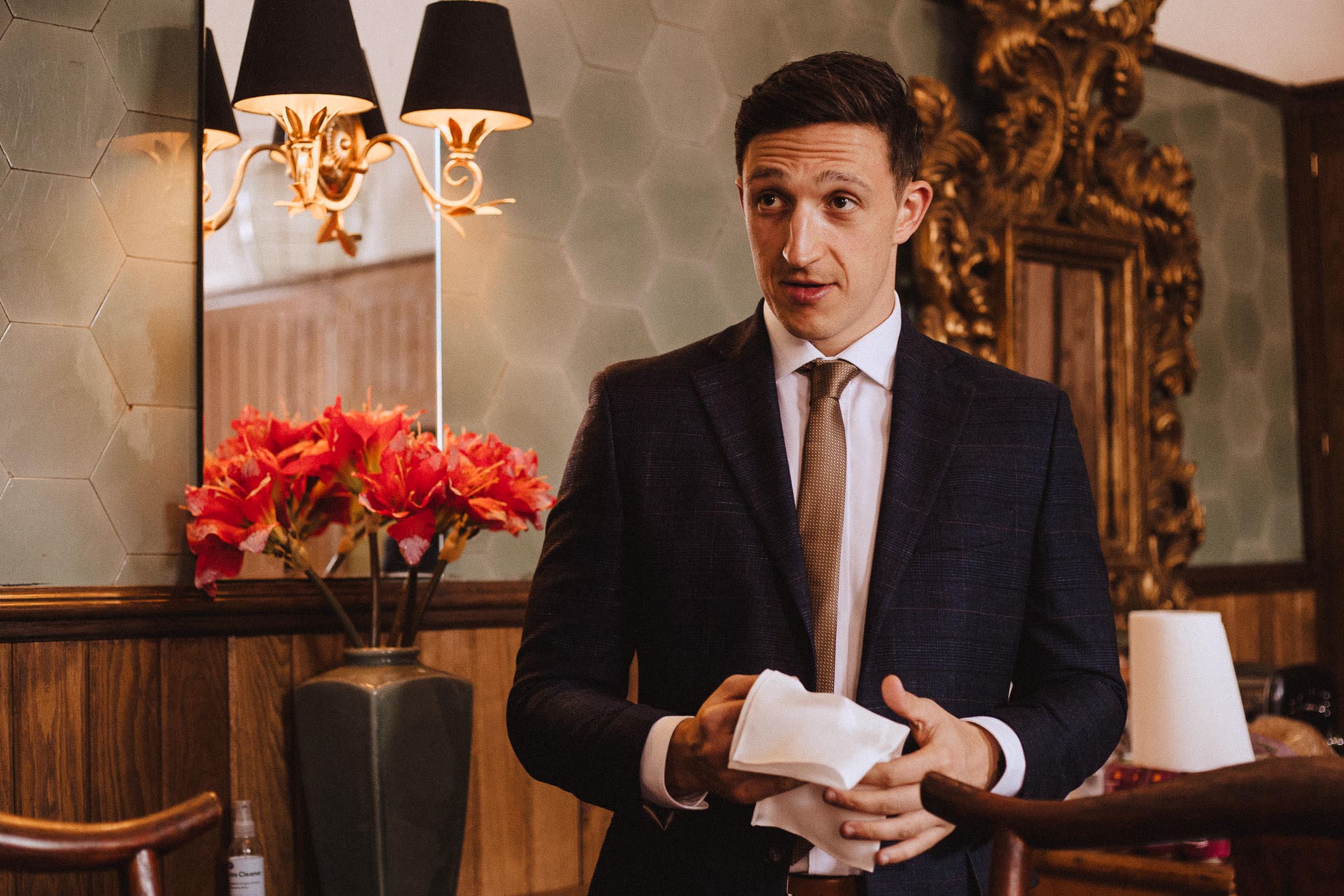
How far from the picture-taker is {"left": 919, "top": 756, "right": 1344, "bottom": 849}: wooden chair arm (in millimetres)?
875

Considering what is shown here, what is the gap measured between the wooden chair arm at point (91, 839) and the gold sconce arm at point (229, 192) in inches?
49.5

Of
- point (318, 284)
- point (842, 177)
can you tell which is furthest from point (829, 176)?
point (318, 284)

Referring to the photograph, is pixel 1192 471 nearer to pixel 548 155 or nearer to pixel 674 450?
pixel 548 155

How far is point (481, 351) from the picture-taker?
2.46m

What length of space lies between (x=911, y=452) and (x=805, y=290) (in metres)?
0.19

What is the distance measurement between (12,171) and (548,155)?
3.22 feet

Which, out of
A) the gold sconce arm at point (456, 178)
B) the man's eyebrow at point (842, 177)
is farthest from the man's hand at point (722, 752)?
the gold sconce arm at point (456, 178)

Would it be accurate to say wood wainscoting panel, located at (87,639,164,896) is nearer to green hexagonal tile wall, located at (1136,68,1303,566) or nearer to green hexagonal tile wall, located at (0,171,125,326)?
green hexagonal tile wall, located at (0,171,125,326)

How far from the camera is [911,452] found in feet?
4.43

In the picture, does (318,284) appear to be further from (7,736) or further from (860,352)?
(860,352)

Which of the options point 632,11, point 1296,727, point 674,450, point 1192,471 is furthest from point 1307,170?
point 674,450

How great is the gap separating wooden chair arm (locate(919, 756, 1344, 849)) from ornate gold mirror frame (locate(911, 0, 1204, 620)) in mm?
2459

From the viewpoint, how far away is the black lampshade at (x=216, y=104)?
2.11 metres

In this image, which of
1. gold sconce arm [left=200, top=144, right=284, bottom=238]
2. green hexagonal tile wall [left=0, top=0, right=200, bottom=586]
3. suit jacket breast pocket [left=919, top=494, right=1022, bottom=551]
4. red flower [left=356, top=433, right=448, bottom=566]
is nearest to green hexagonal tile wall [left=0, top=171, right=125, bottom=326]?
green hexagonal tile wall [left=0, top=0, right=200, bottom=586]
